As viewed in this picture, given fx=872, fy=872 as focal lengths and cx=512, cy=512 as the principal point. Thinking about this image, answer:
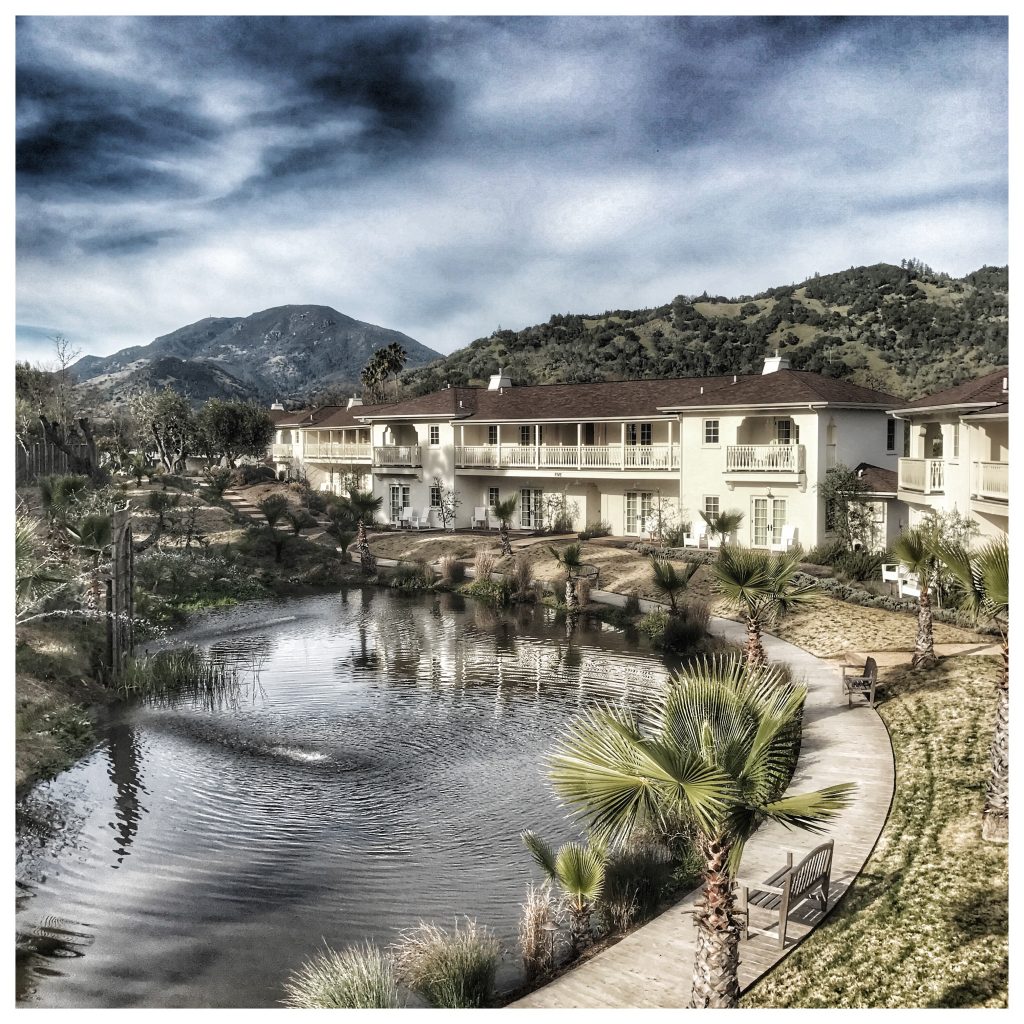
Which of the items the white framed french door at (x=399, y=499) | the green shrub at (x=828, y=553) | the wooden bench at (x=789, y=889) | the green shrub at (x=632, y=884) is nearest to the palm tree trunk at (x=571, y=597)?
the green shrub at (x=828, y=553)

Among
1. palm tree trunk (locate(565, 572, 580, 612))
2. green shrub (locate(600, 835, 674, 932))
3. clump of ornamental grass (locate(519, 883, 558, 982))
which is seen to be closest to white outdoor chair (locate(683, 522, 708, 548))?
palm tree trunk (locate(565, 572, 580, 612))

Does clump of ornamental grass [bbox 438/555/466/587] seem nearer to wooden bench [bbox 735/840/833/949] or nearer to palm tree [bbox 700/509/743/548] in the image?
palm tree [bbox 700/509/743/548]

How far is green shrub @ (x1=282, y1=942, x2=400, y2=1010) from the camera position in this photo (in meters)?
5.57

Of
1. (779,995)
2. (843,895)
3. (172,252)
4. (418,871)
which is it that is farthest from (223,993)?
(172,252)

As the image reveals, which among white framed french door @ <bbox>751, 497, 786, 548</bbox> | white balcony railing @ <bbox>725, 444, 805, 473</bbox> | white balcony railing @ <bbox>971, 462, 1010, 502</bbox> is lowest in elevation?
white framed french door @ <bbox>751, 497, 786, 548</bbox>

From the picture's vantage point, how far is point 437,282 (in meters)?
20.4

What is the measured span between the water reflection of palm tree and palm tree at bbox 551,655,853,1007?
226 inches

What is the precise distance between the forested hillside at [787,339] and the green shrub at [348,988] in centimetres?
3499

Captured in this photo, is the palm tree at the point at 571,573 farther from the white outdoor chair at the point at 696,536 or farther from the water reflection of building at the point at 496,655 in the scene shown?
the white outdoor chair at the point at 696,536

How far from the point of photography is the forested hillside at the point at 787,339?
4006cm

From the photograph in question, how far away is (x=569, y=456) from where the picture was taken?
2691 cm

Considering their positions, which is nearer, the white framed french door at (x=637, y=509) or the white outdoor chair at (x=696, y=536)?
the white outdoor chair at (x=696, y=536)

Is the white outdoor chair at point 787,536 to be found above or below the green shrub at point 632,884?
above

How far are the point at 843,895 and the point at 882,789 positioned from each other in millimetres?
2263
